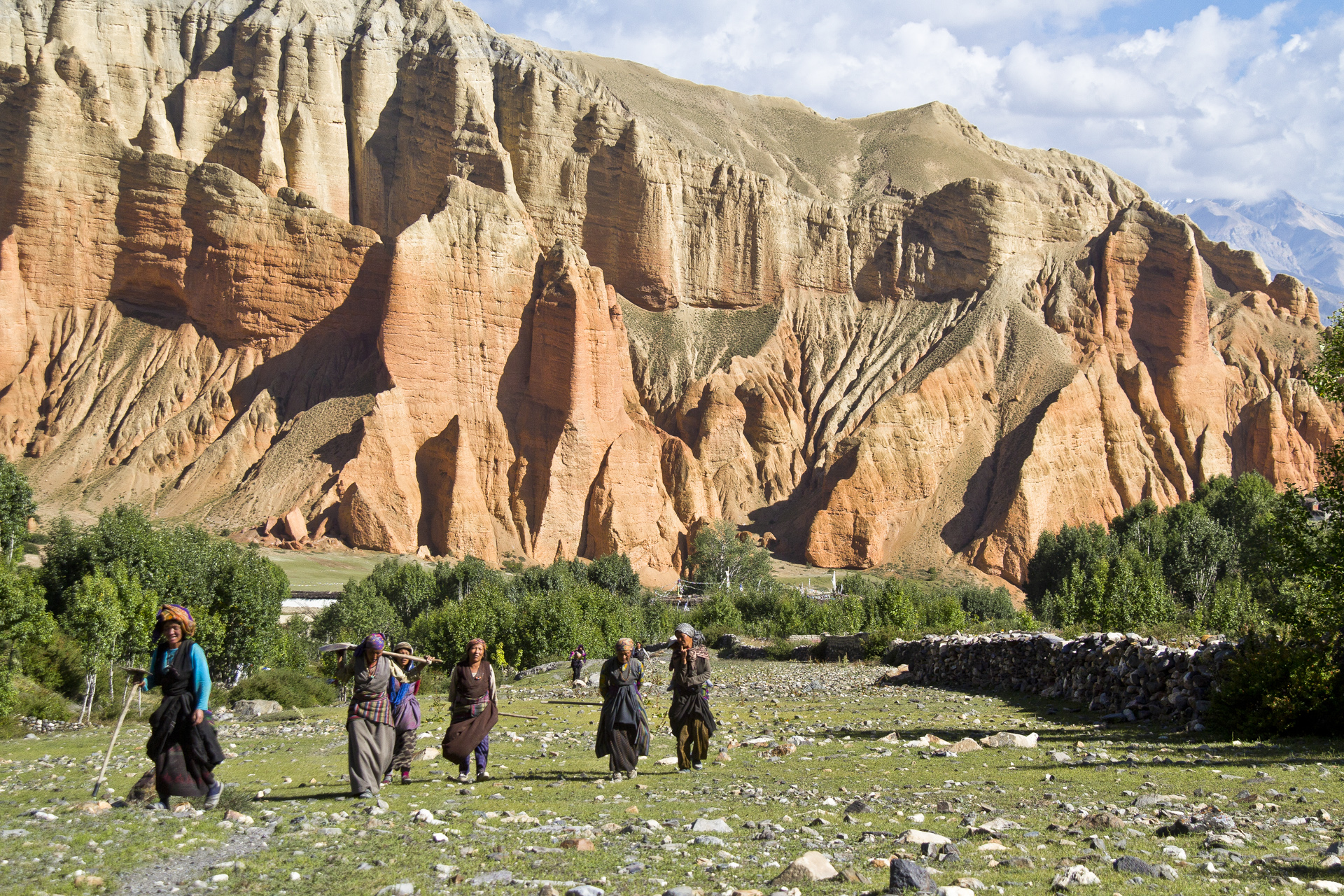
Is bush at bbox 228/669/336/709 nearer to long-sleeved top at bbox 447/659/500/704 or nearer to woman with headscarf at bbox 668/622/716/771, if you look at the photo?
long-sleeved top at bbox 447/659/500/704

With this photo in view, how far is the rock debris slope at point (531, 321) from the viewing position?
276 feet

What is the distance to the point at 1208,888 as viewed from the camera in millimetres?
7328

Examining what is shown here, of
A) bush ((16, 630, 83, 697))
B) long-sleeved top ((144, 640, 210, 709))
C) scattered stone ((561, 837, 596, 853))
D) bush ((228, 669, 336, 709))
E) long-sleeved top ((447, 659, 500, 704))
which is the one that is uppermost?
long-sleeved top ((144, 640, 210, 709))

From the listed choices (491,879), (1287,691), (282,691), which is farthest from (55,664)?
(1287,691)

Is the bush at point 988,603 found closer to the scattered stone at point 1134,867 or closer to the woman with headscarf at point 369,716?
the woman with headscarf at point 369,716

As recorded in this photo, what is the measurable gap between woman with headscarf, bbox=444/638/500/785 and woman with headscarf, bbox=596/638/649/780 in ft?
Result: 4.50

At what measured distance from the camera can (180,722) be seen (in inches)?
421

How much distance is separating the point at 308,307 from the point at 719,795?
86062mm

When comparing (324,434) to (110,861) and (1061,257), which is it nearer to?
(1061,257)

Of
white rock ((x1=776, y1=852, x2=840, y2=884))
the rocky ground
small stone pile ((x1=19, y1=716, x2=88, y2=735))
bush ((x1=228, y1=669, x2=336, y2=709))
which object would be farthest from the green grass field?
white rock ((x1=776, y1=852, x2=840, y2=884))

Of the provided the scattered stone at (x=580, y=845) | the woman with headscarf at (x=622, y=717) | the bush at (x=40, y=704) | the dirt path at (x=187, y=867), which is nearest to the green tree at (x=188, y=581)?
the bush at (x=40, y=704)

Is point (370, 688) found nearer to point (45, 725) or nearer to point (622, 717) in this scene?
point (622, 717)

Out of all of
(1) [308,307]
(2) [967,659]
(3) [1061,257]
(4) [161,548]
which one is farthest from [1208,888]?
(3) [1061,257]

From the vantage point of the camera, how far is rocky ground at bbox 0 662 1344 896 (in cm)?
775
